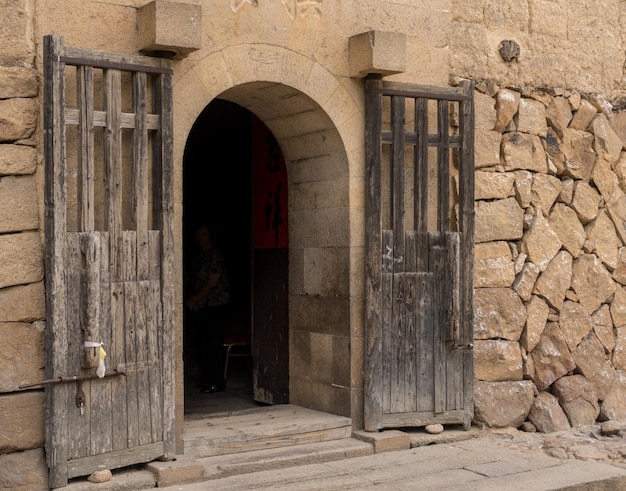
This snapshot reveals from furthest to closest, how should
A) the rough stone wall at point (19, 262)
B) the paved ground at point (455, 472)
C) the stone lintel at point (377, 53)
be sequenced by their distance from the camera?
the stone lintel at point (377, 53)
the paved ground at point (455, 472)
the rough stone wall at point (19, 262)

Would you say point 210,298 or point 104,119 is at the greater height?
point 104,119

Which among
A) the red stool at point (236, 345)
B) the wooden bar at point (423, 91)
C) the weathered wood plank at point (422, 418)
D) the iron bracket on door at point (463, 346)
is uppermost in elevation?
the wooden bar at point (423, 91)

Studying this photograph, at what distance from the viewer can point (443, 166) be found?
21.2 ft

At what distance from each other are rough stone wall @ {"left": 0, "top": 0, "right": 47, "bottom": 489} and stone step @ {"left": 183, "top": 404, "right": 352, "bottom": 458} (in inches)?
40.0

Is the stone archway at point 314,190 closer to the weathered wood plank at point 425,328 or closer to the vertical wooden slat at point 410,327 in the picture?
the vertical wooden slat at point 410,327

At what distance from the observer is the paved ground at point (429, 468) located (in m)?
5.36

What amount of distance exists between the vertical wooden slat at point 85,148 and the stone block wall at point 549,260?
2.98m

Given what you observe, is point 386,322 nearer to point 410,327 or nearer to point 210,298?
point 410,327

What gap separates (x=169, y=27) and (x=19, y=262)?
1.55 meters

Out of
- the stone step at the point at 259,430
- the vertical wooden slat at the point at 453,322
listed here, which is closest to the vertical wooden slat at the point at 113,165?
the stone step at the point at 259,430

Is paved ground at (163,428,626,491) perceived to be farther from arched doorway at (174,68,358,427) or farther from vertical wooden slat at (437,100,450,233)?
vertical wooden slat at (437,100,450,233)

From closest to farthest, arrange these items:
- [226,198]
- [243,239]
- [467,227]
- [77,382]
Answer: [77,382], [467,227], [243,239], [226,198]

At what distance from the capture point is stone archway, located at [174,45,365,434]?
19.0ft

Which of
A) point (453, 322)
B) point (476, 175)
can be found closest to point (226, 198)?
point (476, 175)
